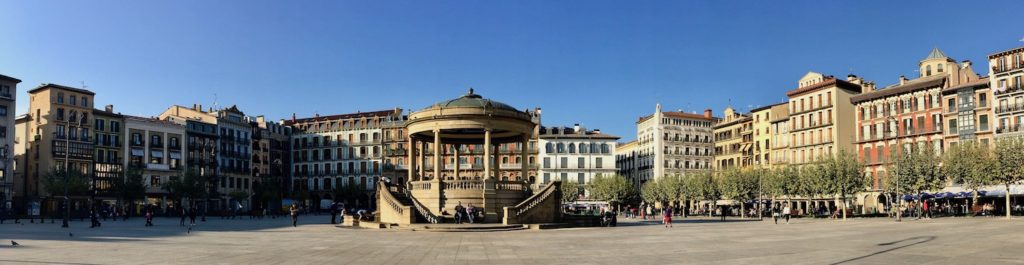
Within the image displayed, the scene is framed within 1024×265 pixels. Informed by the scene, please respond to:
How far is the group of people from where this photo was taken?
42.3 metres

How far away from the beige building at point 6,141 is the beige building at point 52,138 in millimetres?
7263

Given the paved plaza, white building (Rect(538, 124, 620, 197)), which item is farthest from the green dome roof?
white building (Rect(538, 124, 620, 197))

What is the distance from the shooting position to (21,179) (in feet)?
322

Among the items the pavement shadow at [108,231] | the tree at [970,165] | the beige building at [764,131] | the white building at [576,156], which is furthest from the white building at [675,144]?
the pavement shadow at [108,231]

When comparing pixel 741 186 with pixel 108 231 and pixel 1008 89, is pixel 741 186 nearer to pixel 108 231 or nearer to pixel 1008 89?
pixel 1008 89

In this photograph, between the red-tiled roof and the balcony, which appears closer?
the balcony

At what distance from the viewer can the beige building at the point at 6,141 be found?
3346 inches

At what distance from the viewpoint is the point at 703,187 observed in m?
93.1

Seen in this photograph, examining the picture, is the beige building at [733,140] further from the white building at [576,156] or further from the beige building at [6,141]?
the beige building at [6,141]

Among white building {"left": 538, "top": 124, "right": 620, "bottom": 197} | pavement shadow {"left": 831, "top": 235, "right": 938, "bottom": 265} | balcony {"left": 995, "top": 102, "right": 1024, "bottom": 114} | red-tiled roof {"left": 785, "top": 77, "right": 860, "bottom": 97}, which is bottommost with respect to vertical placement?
pavement shadow {"left": 831, "top": 235, "right": 938, "bottom": 265}

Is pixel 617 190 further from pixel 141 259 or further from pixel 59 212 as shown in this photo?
pixel 141 259

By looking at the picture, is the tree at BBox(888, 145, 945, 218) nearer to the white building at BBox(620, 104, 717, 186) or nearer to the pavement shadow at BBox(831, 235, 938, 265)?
the pavement shadow at BBox(831, 235, 938, 265)

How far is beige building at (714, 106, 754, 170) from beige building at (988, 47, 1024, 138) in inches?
1564

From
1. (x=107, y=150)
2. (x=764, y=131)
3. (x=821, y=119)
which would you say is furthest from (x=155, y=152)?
(x=821, y=119)
